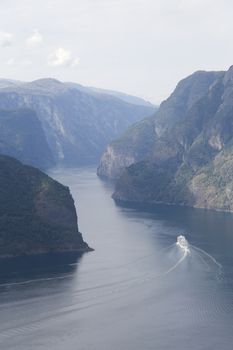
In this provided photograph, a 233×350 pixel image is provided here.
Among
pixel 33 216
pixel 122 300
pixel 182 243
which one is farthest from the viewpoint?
pixel 182 243

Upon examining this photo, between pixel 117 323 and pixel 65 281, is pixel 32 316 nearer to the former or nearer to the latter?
pixel 117 323

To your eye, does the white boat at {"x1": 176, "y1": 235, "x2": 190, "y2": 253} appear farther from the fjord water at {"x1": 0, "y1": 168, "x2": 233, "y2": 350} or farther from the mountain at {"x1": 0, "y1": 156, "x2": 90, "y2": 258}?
the mountain at {"x1": 0, "y1": 156, "x2": 90, "y2": 258}

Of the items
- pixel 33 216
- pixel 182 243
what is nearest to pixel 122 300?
pixel 33 216

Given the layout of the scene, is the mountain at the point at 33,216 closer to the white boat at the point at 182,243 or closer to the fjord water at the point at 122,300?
the fjord water at the point at 122,300

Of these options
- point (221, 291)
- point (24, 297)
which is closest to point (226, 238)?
point (221, 291)

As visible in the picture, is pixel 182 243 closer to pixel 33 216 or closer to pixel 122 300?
pixel 33 216

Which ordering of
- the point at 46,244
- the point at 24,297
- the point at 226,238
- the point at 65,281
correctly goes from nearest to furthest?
the point at 24,297 < the point at 65,281 < the point at 46,244 < the point at 226,238
